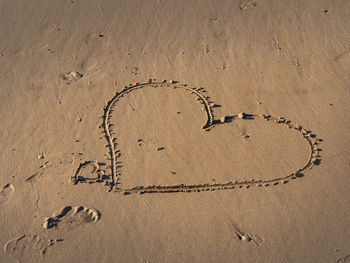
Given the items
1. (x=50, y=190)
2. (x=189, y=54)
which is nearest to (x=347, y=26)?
(x=189, y=54)

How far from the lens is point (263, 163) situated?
5.00m

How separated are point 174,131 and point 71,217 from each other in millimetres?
2366

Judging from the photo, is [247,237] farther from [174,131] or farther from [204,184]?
[174,131]

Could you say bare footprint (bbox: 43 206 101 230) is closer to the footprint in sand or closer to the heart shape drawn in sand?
the footprint in sand

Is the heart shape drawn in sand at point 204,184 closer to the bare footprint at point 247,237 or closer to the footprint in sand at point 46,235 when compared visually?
the footprint in sand at point 46,235

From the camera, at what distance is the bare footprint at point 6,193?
4785 mm

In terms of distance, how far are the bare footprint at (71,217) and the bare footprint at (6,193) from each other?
0.84 metres

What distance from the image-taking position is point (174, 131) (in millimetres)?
5293

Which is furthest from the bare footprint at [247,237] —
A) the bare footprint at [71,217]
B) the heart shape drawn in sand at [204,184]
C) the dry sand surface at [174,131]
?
the bare footprint at [71,217]

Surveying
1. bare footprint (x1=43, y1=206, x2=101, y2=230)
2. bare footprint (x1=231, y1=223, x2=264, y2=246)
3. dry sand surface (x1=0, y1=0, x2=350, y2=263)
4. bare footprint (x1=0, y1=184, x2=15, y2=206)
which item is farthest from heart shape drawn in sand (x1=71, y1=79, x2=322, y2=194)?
bare footprint (x1=0, y1=184, x2=15, y2=206)

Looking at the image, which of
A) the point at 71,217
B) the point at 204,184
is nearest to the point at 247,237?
the point at 204,184

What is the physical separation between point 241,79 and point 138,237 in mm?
3656

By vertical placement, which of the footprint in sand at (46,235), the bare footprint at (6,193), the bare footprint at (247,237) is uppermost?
the bare footprint at (6,193)

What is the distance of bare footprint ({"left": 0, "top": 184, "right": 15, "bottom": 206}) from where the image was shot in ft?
15.7
